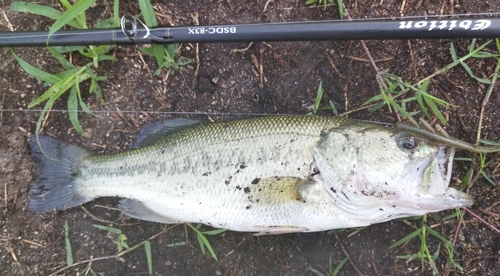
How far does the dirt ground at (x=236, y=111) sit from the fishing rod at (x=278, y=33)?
60cm

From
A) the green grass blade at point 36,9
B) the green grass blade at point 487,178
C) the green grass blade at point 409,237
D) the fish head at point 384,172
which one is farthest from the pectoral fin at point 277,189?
the green grass blade at point 36,9

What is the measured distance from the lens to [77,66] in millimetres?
3336

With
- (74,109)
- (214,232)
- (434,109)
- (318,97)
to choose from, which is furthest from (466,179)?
(74,109)

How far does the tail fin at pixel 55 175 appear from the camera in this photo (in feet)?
10.4

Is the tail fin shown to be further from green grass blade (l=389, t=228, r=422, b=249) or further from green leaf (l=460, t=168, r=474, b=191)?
green leaf (l=460, t=168, r=474, b=191)

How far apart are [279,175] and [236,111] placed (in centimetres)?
83

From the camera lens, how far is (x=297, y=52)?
3340 mm

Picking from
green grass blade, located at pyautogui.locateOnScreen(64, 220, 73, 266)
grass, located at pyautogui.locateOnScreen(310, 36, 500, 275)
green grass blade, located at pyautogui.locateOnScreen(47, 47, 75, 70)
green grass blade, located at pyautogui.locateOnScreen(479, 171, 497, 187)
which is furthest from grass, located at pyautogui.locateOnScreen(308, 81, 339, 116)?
green grass blade, located at pyautogui.locateOnScreen(64, 220, 73, 266)

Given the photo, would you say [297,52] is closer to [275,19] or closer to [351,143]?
[275,19]

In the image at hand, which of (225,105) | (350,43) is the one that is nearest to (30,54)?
(225,105)

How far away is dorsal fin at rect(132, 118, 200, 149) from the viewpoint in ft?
10.2

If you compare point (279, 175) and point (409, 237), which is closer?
point (279, 175)

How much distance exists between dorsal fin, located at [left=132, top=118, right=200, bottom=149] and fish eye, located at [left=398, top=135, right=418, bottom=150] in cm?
143

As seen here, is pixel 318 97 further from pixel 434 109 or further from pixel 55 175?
pixel 55 175
